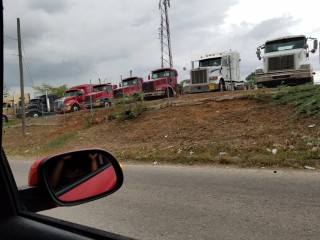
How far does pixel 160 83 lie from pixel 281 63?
30.0 ft

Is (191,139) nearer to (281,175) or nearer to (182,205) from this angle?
(281,175)

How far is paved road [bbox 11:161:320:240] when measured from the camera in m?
4.06

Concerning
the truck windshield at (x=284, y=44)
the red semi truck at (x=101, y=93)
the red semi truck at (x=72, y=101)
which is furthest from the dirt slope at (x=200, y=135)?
the red semi truck at (x=101, y=93)

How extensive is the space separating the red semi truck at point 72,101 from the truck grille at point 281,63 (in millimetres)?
16396

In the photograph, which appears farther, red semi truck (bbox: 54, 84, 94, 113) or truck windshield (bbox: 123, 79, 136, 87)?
red semi truck (bbox: 54, 84, 94, 113)

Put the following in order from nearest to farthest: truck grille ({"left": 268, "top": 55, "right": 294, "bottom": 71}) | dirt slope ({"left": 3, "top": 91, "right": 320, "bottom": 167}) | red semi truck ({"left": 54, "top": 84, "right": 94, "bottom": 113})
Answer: dirt slope ({"left": 3, "top": 91, "right": 320, "bottom": 167}) < truck grille ({"left": 268, "top": 55, "right": 294, "bottom": 71}) < red semi truck ({"left": 54, "top": 84, "right": 94, "bottom": 113})

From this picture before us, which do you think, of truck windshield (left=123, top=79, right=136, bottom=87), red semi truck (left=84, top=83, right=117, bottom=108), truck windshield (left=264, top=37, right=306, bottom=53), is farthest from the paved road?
red semi truck (left=84, top=83, right=117, bottom=108)

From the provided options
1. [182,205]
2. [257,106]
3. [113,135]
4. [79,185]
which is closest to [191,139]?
[257,106]

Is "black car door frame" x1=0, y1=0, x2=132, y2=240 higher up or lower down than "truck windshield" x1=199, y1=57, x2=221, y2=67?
lower down

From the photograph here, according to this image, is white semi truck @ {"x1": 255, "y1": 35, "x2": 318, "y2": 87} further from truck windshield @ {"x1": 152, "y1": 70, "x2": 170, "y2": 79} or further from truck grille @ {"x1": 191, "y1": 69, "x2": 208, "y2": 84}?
truck windshield @ {"x1": 152, "y1": 70, "x2": 170, "y2": 79}

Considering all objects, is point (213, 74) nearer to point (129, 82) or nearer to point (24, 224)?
point (129, 82)

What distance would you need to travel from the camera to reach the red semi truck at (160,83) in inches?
968

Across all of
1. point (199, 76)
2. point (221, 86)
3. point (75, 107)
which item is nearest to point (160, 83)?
A: point (199, 76)

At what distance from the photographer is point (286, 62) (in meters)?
17.9
